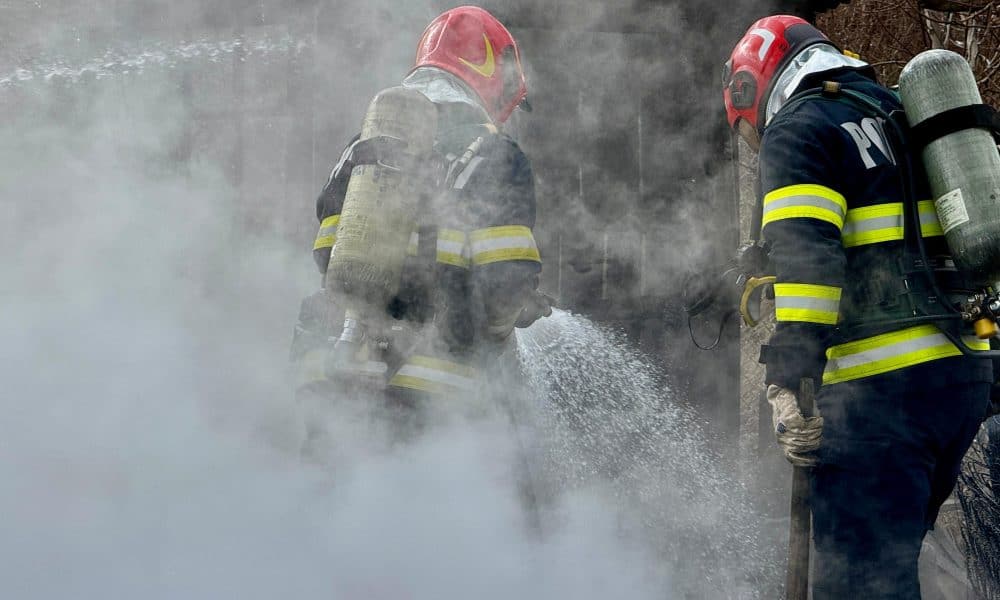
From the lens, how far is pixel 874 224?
2.66 metres

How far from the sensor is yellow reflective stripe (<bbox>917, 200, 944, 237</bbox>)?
8.68 feet

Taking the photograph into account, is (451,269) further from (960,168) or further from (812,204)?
(960,168)

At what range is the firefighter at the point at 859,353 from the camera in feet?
8.46

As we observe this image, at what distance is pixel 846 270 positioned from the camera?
267 centimetres

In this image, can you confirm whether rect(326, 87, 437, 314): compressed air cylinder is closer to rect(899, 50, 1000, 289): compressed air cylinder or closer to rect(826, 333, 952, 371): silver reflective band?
rect(826, 333, 952, 371): silver reflective band

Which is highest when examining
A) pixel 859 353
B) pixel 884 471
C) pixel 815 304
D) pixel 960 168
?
pixel 960 168

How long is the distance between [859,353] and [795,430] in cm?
31

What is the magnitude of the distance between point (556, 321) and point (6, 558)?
2.80 metres

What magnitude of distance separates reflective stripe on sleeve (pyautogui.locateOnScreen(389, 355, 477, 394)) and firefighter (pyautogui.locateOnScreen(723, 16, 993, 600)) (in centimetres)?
111

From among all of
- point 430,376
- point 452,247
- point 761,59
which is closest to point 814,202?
point 761,59

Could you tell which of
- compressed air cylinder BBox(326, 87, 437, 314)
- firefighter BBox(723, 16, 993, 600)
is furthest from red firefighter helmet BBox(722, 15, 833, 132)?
compressed air cylinder BBox(326, 87, 437, 314)

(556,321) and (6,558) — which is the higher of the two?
(556,321)

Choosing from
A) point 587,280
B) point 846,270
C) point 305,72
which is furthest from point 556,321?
point 846,270

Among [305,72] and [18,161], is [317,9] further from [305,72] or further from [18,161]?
[18,161]
